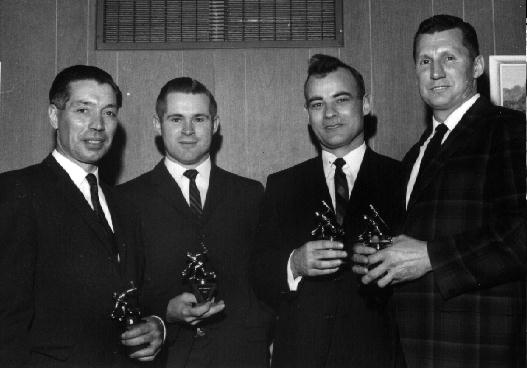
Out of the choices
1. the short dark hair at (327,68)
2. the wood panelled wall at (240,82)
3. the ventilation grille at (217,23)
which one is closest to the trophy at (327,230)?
the short dark hair at (327,68)

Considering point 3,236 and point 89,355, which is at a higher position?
point 3,236

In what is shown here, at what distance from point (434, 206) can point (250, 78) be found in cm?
156

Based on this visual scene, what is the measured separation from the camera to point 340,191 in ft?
7.13

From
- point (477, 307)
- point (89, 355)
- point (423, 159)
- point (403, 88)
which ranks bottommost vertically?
point (89, 355)

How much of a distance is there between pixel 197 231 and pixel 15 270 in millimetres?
779

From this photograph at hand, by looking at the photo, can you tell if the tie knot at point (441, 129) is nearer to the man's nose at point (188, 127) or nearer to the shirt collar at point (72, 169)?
the man's nose at point (188, 127)

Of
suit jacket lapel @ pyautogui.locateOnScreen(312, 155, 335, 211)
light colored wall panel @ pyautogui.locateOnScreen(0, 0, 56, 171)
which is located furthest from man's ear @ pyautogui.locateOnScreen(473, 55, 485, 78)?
light colored wall panel @ pyautogui.locateOnScreen(0, 0, 56, 171)

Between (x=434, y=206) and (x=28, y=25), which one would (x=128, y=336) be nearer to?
(x=434, y=206)

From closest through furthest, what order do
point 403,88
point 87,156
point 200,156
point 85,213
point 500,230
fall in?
point 500,230
point 85,213
point 87,156
point 200,156
point 403,88

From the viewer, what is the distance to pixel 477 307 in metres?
1.73

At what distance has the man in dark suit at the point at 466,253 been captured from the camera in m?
1.67

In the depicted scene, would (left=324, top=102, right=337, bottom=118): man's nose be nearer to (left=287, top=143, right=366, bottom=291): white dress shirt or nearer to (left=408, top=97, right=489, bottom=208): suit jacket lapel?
(left=287, top=143, right=366, bottom=291): white dress shirt

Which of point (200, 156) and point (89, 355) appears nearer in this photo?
point (89, 355)

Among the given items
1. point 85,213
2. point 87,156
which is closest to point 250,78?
point 87,156
